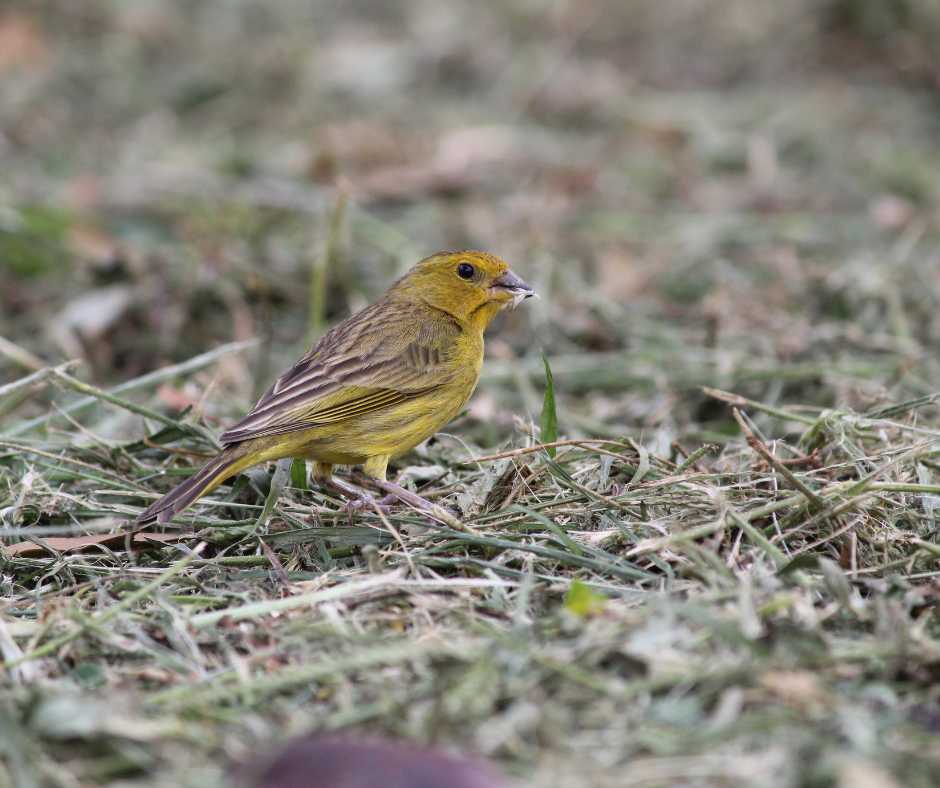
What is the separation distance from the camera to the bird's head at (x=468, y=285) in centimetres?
570

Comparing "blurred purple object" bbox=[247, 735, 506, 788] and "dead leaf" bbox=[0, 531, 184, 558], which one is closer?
"blurred purple object" bbox=[247, 735, 506, 788]

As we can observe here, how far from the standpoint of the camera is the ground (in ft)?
10.6

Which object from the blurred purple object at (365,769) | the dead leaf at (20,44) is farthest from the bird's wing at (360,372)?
the dead leaf at (20,44)

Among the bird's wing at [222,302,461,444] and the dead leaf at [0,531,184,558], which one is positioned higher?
the bird's wing at [222,302,461,444]

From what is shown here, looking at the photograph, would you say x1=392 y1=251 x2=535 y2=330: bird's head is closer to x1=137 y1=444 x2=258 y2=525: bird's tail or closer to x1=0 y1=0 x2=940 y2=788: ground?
x1=0 y1=0 x2=940 y2=788: ground

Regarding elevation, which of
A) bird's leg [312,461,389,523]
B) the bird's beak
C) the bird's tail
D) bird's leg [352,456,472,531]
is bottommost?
bird's leg [312,461,389,523]

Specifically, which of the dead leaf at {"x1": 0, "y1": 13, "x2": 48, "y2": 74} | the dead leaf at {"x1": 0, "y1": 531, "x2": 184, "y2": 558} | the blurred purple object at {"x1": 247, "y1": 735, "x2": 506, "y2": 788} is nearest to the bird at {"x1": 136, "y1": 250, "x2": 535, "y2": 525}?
the dead leaf at {"x1": 0, "y1": 531, "x2": 184, "y2": 558}

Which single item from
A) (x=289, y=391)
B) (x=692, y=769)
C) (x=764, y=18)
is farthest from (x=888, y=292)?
(x=764, y=18)

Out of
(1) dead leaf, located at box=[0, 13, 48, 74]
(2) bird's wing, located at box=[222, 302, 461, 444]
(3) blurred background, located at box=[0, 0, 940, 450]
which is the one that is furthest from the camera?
(1) dead leaf, located at box=[0, 13, 48, 74]

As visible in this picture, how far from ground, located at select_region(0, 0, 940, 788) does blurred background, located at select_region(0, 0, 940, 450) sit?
4cm

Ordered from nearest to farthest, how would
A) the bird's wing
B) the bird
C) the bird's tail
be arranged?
the bird's tail, the bird, the bird's wing

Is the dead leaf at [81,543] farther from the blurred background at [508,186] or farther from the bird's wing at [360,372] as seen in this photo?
the blurred background at [508,186]

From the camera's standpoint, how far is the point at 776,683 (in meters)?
3.16

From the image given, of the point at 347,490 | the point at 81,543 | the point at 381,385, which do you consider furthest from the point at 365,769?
the point at 381,385
